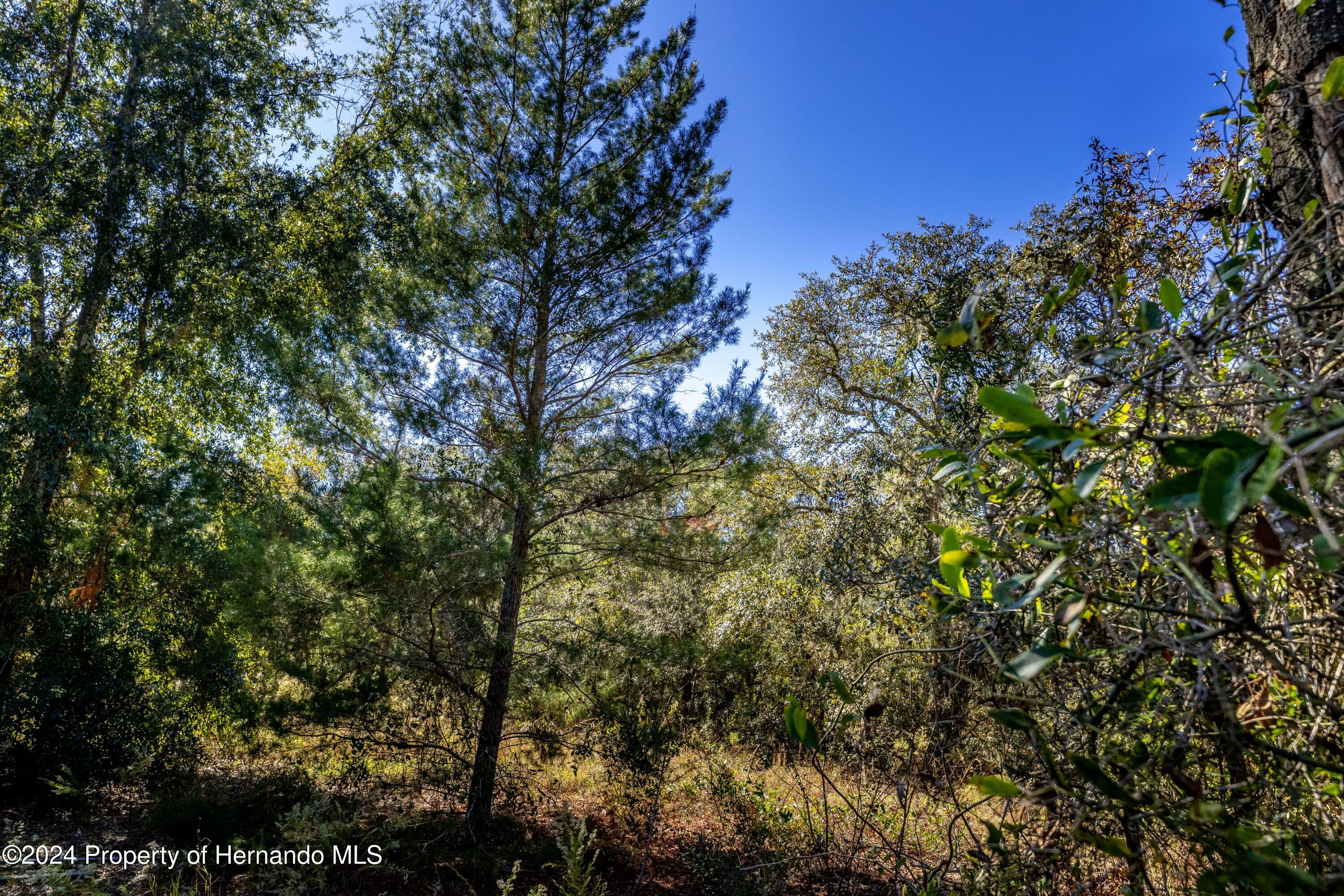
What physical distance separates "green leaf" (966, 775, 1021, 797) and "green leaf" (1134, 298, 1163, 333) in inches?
19.9

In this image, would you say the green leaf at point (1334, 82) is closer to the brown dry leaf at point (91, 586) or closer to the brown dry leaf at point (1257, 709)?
the brown dry leaf at point (1257, 709)

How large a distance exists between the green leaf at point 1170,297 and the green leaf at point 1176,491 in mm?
257

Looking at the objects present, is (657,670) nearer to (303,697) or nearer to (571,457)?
(571,457)

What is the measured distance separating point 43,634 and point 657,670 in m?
4.93

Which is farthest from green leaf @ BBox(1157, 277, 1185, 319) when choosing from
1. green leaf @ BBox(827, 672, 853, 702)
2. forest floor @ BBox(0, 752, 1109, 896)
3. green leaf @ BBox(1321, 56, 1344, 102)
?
forest floor @ BBox(0, 752, 1109, 896)

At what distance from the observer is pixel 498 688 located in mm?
4262

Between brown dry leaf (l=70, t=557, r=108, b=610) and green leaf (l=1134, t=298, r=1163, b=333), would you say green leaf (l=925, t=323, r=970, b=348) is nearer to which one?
green leaf (l=1134, t=298, r=1163, b=333)

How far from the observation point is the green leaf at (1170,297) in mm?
612

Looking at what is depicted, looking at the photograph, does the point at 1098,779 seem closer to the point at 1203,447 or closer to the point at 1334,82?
the point at 1203,447

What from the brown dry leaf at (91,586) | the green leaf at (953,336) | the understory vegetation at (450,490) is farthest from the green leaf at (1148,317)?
the brown dry leaf at (91,586)

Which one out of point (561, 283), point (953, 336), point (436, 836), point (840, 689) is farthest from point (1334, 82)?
point (436, 836)

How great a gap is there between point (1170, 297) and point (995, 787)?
0.58 meters

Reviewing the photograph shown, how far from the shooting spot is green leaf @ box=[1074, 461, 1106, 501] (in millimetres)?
487

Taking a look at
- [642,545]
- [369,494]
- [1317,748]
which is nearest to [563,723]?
[642,545]
